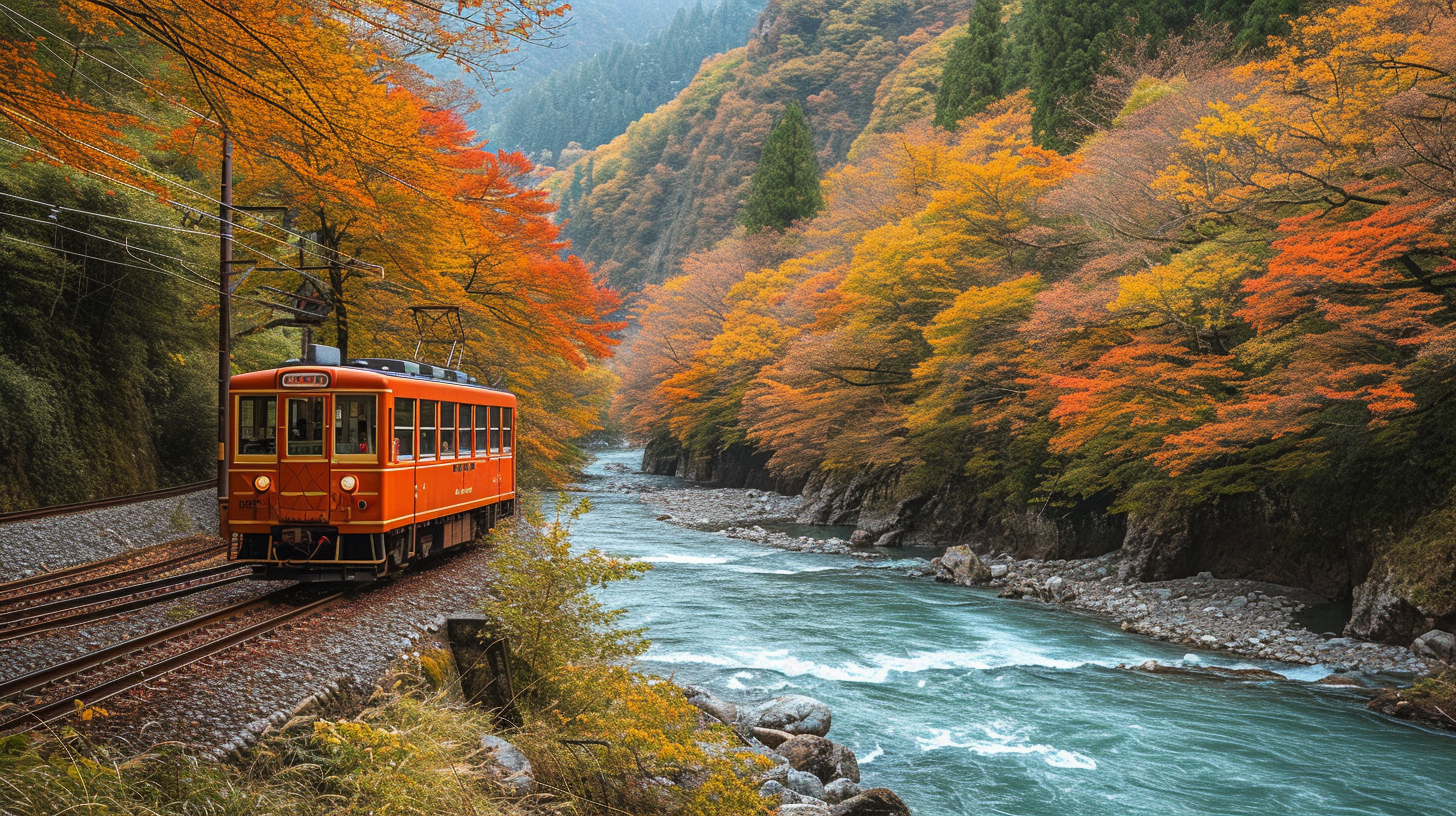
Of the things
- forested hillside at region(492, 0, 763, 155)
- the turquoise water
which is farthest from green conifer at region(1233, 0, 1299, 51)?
forested hillside at region(492, 0, 763, 155)

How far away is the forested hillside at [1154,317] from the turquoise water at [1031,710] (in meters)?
3.53

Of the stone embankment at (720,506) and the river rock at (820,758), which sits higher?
the stone embankment at (720,506)

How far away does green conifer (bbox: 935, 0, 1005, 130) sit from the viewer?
4188 centimetres

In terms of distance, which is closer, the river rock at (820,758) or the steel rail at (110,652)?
the steel rail at (110,652)

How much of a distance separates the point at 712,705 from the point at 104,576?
7425 millimetres

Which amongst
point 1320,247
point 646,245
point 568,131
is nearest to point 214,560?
point 1320,247

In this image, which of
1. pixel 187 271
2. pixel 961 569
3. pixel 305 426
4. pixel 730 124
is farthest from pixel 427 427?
pixel 730 124

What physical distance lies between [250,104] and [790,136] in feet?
167

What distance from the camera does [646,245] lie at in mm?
94250

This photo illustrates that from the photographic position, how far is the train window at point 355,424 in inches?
376

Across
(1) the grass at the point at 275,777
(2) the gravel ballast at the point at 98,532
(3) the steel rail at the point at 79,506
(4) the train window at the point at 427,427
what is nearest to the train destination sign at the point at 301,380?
(4) the train window at the point at 427,427

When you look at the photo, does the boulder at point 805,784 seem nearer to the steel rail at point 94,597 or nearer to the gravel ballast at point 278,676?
the gravel ballast at point 278,676

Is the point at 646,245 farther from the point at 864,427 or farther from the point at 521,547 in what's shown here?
the point at 521,547

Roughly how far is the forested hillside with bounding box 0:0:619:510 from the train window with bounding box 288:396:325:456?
2537 mm
